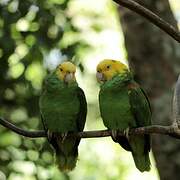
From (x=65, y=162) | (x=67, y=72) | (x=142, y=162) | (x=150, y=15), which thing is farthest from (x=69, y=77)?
(x=150, y=15)

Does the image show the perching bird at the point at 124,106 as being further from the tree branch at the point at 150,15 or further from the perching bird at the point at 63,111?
the tree branch at the point at 150,15

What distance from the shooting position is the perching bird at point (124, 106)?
2984 mm

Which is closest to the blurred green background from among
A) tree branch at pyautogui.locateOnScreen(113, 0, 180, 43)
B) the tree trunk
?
the tree trunk

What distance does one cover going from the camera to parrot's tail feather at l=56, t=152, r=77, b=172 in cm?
311

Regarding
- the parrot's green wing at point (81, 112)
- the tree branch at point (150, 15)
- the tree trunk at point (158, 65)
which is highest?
the tree branch at point (150, 15)

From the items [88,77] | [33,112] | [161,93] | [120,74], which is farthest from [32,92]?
[88,77]

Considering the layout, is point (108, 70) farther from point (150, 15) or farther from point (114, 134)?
point (150, 15)

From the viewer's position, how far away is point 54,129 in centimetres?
307

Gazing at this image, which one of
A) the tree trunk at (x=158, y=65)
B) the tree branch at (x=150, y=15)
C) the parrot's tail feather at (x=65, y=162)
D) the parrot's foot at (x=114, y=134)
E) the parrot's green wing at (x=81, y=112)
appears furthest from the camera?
the tree trunk at (x=158, y=65)

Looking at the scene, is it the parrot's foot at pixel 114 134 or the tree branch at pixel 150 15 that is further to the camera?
the parrot's foot at pixel 114 134

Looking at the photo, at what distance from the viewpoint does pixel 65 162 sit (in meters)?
Result: 3.14

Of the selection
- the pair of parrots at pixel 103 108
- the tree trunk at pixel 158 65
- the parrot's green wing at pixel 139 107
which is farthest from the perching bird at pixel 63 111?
the tree trunk at pixel 158 65

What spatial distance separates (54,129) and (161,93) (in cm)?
120

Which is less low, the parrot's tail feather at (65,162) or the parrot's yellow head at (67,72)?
the parrot's yellow head at (67,72)
